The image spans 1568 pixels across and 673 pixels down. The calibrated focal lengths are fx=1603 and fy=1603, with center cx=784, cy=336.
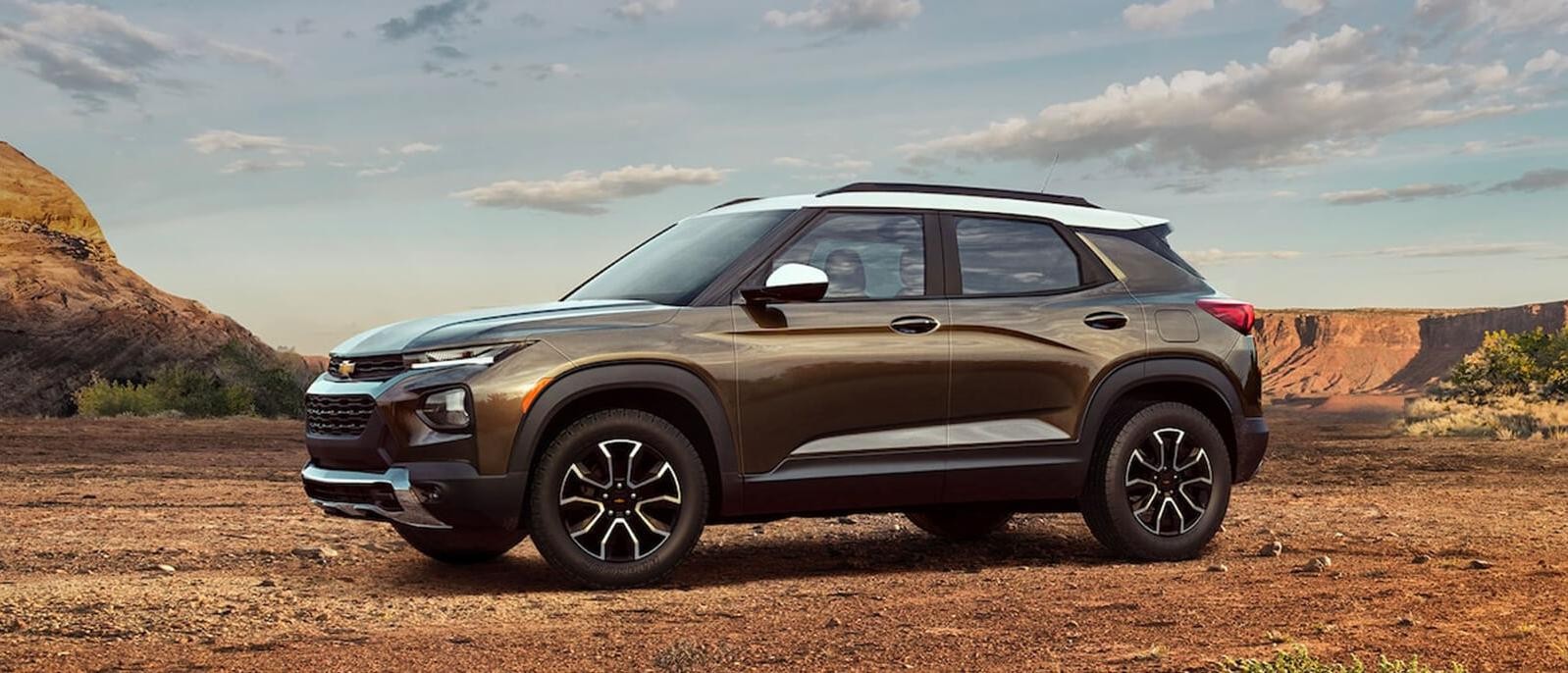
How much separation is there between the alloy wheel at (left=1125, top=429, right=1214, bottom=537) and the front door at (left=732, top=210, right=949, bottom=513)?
1.37 m

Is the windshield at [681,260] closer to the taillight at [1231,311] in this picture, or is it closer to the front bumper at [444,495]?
the front bumper at [444,495]

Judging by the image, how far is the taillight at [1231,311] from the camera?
358 inches

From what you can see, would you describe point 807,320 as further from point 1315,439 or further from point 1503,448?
point 1315,439

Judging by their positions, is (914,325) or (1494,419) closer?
(914,325)

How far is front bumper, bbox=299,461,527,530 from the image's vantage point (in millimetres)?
7262

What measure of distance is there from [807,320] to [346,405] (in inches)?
88.3

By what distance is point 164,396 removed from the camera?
3075 centimetres

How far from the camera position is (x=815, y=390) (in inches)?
307

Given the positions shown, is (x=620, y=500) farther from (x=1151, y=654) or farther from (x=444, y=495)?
(x=1151, y=654)

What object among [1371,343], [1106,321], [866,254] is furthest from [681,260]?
[1371,343]

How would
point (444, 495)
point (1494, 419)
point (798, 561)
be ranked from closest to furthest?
point (444, 495) < point (798, 561) < point (1494, 419)

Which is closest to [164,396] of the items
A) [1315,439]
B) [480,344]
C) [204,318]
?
[204,318]

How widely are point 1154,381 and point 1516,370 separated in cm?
2764

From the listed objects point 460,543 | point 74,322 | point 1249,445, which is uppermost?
point 74,322
